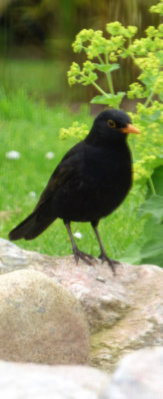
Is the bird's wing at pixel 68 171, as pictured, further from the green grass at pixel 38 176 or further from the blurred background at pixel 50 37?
the blurred background at pixel 50 37

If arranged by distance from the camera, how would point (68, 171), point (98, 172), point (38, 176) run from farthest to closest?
point (38, 176) → point (68, 171) → point (98, 172)

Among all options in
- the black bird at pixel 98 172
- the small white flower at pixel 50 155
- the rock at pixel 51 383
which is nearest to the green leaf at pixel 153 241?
the black bird at pixel 98 172

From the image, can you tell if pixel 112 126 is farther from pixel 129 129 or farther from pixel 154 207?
pixel 154 207

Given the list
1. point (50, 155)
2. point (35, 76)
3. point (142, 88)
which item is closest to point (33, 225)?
point (142, 88)

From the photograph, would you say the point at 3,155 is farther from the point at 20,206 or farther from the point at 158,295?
the point at 158,295

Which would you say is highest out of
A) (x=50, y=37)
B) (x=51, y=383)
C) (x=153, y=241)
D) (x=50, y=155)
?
(x=51, y=383)

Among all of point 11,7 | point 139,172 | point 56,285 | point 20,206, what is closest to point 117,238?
point 20,206

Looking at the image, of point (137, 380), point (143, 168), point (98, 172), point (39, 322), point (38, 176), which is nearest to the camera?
point (137, 380)
